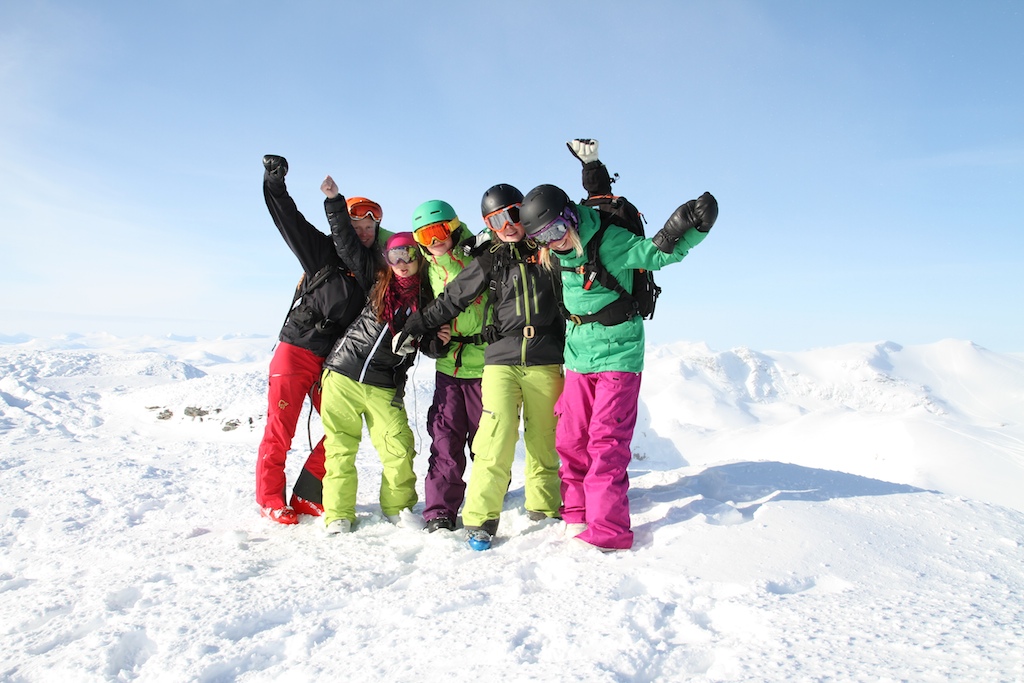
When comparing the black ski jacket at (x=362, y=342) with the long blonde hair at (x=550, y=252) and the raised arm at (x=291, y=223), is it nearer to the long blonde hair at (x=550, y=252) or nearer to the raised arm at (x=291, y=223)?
the raised arm at (x=291, y=223)

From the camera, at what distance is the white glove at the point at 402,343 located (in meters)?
4.50

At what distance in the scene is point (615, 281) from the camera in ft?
13.0

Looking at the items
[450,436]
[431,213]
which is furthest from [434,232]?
[450,436]

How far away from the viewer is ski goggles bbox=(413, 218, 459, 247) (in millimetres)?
4523

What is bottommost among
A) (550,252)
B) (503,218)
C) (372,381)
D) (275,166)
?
(372,381)

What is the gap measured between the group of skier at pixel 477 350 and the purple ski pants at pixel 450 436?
0.01 metres

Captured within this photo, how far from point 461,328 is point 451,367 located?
32 cm

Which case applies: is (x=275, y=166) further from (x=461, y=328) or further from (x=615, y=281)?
(x=615, y=281)

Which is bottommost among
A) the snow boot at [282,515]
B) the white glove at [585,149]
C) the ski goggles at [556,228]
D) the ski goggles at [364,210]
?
the snow boot at [282,515]

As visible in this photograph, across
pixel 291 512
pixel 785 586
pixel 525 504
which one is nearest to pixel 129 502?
pixel 291 512

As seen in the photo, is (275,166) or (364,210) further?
(364,210)

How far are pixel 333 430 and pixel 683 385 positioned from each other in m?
28.1

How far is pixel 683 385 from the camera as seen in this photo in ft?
101

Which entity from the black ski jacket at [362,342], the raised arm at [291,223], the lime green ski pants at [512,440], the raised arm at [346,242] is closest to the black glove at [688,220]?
the lime green ski pants at [512,440]
